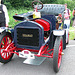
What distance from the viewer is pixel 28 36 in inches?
125

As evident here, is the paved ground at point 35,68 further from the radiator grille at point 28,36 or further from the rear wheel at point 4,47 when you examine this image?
the radiator grille at point 28,36

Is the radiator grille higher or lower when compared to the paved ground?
higher

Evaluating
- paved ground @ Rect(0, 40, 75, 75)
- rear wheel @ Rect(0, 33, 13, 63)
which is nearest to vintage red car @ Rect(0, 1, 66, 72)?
rear wheel @ Rect(0, 33, 13, 63)

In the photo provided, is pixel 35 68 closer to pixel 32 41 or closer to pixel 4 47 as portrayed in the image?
pixel 32 41

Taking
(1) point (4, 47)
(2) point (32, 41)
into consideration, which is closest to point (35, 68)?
(2) point (32, 41)

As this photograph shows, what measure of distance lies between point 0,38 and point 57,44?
4.55ft

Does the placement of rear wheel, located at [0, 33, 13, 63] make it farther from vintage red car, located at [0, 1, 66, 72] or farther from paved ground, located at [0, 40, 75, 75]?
paved ground, located at [0, 40, 75, 75]

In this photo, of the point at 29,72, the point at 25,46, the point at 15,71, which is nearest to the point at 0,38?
the point at 25,46

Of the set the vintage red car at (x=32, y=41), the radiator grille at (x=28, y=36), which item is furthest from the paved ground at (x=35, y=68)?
the radiator grille at (x=28, y=36)

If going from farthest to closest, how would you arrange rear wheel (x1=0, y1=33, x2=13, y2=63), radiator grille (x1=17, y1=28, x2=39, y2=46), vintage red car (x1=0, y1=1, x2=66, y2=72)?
rear wheel (x1=0, y1=33, x2=13, y2=63) < radiator grille (x1=17, y1=28, x2=39, y2=46) < vintage red car (x1=0, y1=1, x2=66, y2=72)

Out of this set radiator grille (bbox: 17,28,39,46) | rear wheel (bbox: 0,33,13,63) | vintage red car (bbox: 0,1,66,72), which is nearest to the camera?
vintage red car (bbox: 0,1,66,72)

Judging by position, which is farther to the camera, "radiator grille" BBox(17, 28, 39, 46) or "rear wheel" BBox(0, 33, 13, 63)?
"rear wheel" BBox(0, 33, 13, 63)

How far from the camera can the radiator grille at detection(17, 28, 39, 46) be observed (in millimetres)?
3107

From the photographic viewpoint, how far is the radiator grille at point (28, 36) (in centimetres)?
311
